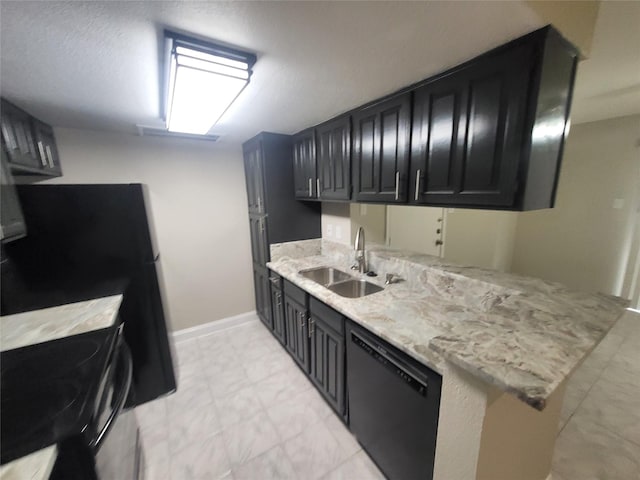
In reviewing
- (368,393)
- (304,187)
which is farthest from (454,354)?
(304,187)

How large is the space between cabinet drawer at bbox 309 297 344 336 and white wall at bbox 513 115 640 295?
3.69m

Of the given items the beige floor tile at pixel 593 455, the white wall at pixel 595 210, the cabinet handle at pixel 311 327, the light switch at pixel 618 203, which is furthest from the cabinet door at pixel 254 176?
the light switch at pixel 618 203

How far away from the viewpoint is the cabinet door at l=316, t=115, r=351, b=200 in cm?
186

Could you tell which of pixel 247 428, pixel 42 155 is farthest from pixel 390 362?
pixel 42 155

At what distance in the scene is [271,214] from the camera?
8.27 feet

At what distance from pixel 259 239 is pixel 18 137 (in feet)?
6.02

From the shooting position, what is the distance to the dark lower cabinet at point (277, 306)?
94.1 inches

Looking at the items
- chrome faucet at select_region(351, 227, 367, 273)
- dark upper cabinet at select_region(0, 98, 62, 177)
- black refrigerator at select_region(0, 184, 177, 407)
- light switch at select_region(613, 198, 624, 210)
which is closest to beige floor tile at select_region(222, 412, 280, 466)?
black refrigerator at select_region(0, 184, 177, 407)

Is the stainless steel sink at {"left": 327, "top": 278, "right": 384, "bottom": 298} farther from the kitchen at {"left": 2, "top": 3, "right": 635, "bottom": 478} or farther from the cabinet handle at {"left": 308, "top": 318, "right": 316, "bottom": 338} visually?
the kitchen at {"left": 2, "top": 3, "right": 635, "bottom": 478}

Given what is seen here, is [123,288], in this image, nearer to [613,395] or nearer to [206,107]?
[206,107]

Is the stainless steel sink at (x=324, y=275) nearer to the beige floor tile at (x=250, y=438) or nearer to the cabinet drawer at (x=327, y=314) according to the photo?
the cabinet drawer at (x=327, y=314)

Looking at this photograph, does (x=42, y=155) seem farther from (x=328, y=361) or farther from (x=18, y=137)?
(x=328, y=361)

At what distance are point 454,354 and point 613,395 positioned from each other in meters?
2.36

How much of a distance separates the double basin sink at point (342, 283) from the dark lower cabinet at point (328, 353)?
297 mm
